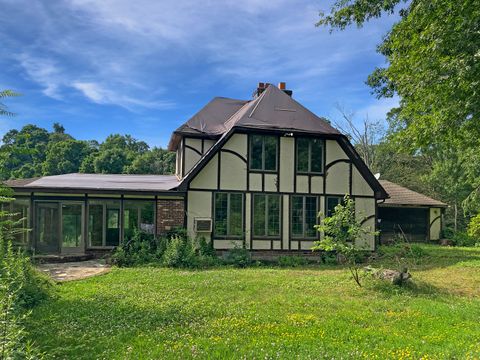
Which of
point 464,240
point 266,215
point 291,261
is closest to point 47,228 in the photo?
point 266,215

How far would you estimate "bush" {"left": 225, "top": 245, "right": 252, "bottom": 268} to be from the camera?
13508mm

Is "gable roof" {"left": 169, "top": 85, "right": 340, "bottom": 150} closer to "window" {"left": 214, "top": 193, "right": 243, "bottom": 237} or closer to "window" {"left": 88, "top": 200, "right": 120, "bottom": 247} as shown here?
"window" {"left": 214, "top": 193, "right": 243, "bottom": 237}

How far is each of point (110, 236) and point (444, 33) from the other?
40.9 feet

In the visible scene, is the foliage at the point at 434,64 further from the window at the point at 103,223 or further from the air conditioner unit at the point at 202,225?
the window at the point at 103,223

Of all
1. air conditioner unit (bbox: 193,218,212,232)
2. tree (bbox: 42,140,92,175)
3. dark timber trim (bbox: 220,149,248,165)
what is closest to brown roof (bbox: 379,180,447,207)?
dark timber trim (bbox: 220,149,248,165)

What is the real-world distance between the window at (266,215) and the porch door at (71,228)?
6.53 metres

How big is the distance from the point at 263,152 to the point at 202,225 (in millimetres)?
3695

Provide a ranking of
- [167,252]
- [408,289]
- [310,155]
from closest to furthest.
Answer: [408,289] < [167,252] < [310,155]

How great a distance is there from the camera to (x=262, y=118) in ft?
51.0

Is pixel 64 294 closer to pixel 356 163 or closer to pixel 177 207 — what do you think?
pixel 177 207

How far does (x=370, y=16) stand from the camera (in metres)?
10.8

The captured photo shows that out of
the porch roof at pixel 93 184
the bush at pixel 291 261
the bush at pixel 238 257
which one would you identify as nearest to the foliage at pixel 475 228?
the bush at pixel 291 261

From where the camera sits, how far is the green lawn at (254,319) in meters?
5.32

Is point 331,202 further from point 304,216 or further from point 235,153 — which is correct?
point 235,153
